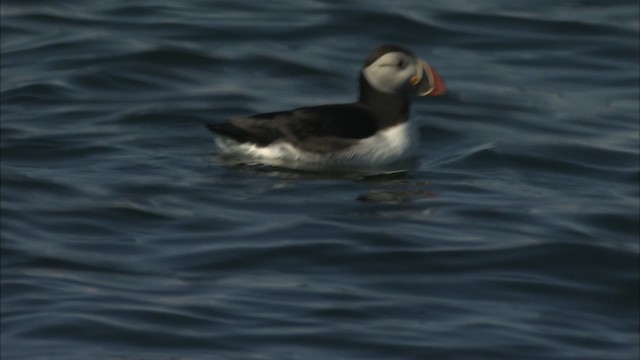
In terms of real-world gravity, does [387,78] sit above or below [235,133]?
above

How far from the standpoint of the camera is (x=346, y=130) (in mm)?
13961

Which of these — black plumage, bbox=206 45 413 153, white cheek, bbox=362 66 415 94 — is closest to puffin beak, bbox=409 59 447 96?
white cheek, bbox=362 66 415 94

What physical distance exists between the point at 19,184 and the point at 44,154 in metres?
0.84

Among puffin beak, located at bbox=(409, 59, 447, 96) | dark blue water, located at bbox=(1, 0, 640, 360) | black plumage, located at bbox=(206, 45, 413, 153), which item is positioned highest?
puffin beak, located at bbox=(409, 59, 447, 96)

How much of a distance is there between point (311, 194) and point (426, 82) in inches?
63.8

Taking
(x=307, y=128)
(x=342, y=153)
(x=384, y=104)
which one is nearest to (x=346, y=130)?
(x=342, y=153)

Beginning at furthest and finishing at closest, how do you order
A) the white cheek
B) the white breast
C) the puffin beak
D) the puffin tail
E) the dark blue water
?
the puffin beak → the white cheek → the white breast → the puffin tail → the dark blue water

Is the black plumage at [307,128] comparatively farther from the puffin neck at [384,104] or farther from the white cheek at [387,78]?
the white cheek at [387,78]

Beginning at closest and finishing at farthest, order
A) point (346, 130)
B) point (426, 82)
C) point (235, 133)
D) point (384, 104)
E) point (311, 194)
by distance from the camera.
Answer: point (311, 194) → point (235, 133) → point (346, 130) → point (384, 104) → point (426, 82)

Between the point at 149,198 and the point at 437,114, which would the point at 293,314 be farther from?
the point at 437,114

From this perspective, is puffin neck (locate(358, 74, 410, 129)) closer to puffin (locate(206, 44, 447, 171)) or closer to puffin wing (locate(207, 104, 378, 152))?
puffin (locate(206, 44, 447, 171))

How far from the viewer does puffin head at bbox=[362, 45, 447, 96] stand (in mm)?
14422

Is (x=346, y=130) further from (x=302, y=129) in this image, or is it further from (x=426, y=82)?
(x=426, y=82)

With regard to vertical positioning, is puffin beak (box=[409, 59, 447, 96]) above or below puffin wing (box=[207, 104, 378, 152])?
above
